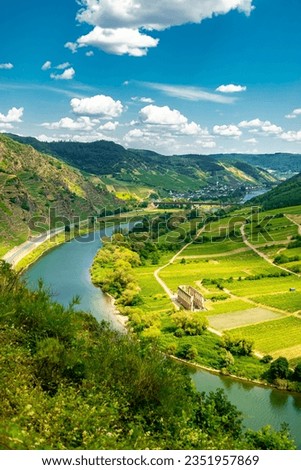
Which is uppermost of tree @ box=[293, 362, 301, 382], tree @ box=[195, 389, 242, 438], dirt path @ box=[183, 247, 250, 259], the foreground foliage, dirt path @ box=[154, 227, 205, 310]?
the foreground foliage

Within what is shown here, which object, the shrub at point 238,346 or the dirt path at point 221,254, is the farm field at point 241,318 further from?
the dirt path at point 221,254

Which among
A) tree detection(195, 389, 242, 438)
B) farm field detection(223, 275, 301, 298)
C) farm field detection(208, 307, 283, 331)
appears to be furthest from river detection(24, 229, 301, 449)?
farm field detection(223, 275, 301, 298)

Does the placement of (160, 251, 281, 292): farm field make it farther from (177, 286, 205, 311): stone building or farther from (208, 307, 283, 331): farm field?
(208, 307, 283, 331): farm field

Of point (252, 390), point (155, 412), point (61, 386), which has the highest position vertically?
point (61, 386)

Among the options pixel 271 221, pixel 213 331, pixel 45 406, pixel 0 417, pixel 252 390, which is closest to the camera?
pixel 0 417

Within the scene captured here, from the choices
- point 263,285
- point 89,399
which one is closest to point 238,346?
point 263,285

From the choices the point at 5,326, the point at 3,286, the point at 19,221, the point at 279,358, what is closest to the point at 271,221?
the point at 19,221

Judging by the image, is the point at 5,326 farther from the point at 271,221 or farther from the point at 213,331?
the point at 271,221
